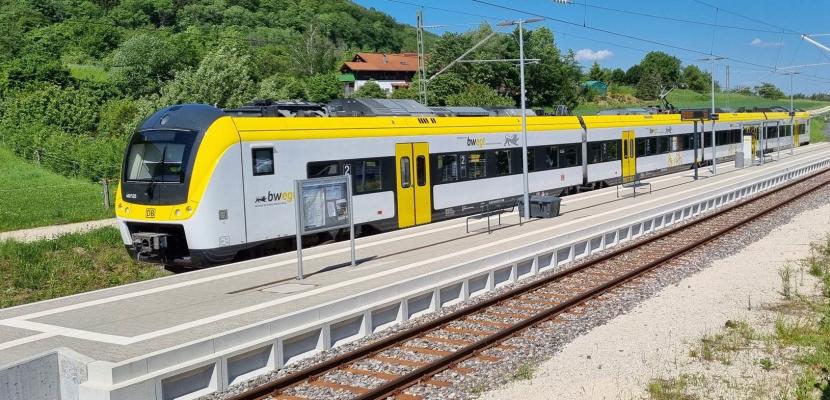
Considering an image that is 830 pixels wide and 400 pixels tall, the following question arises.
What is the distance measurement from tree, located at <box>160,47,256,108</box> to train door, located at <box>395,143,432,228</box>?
22.1 metres

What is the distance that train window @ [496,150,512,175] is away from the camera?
23.6 m

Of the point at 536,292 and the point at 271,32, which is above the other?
the point at 271,32

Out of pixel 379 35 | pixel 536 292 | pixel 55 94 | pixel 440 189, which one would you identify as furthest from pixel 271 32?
pixel 536 292

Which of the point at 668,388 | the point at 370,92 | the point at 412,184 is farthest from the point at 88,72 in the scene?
the point at 668,388

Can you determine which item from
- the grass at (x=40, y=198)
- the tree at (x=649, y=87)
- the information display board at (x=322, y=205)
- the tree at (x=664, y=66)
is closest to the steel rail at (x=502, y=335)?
the information display board at (x=322, y=205)

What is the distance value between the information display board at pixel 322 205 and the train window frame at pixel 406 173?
191 inches

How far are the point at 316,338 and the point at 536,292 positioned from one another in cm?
506

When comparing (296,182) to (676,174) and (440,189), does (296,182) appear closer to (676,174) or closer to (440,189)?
(440,189)

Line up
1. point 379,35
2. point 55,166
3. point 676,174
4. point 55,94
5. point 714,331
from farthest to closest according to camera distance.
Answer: point 379,35 → point 55,94 → point 676,174 → point 55,166 → point 714,331

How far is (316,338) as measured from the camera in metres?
10.6

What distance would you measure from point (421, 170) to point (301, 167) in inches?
175

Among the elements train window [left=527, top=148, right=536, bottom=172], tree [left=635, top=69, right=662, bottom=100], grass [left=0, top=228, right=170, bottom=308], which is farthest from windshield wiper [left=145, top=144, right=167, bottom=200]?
tree [left=635, top=69, right=662, bottom=100]

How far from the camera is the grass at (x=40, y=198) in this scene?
21609 mm

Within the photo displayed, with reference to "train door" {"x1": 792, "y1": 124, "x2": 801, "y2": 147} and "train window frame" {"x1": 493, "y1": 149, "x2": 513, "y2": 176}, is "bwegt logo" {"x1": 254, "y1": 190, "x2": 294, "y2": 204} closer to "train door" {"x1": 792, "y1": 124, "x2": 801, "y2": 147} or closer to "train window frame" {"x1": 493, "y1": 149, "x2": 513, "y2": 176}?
"train window frame" {"x1": 493, "y1": 149, "x2": 513, "y2": 176}
